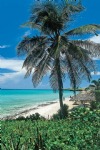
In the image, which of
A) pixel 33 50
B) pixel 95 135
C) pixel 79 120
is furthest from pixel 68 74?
pixel 95 135

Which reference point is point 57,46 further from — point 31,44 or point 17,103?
point 17,103

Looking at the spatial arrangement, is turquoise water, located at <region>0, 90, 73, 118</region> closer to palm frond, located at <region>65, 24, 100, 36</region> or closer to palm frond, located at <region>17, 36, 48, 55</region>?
palm frond, located at <region>17, 36, 48, 55</region>

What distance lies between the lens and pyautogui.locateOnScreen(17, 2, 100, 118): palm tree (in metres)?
22.8

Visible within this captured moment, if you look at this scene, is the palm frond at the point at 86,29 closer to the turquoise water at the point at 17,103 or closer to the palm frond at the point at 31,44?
the palm frond at the point at 31,44

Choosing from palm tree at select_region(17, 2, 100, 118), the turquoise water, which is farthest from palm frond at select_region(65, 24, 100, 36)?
the turquoise water

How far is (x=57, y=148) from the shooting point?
22.9 feet

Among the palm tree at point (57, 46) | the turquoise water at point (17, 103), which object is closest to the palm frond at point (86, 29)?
the palm tree at point (57, 46)

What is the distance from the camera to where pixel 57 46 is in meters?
22.3

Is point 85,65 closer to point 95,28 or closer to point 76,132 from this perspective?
point 95,28

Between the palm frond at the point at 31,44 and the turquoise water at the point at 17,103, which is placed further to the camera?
the turquoise water at the point at 17,103

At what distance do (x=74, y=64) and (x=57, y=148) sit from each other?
54.0ft

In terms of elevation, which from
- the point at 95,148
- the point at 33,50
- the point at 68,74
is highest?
the point at 33,50

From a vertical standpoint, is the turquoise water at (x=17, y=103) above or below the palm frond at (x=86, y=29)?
below

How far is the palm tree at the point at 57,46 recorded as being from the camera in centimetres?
2278
